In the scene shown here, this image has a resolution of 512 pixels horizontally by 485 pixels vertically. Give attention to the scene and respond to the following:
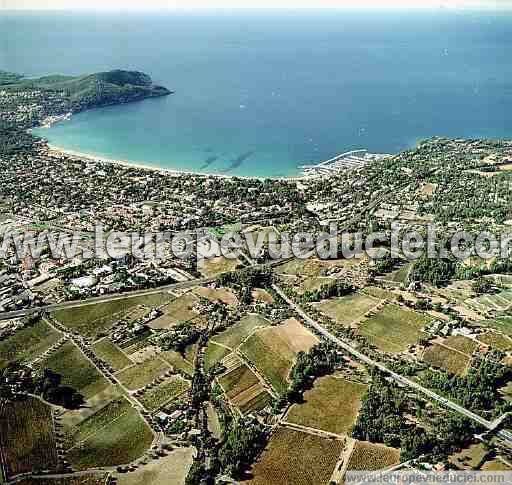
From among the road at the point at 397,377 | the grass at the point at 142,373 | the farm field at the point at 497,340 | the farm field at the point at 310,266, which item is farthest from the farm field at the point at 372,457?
the farm field at the point at 310,266

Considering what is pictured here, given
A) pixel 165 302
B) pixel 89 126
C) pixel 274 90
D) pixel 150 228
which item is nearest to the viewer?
pixel 165 302

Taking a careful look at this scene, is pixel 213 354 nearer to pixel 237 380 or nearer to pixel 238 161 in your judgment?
pixel 237 380

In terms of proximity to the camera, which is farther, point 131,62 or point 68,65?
point 131,62

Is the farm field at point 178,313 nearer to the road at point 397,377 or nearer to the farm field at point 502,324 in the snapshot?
the road at point 397,377

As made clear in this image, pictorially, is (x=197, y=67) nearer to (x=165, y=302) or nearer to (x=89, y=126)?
(x=89, y=126)

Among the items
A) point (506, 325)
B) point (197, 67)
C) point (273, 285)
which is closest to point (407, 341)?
point (506, 325)

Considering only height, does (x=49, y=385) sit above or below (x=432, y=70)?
below

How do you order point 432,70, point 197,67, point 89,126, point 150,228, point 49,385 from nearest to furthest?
point 49,385
point 150,228
point 89,126
point 432,70
point 197,67
